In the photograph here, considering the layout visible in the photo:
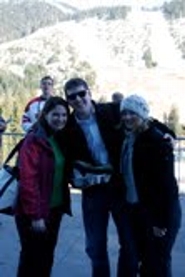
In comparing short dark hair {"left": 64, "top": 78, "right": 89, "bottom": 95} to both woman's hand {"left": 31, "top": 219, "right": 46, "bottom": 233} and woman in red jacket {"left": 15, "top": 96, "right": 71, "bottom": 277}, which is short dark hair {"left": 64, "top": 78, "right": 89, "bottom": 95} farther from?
woman's hand {"left": 31, "top": 219, "right": 46, "bottom": 233}

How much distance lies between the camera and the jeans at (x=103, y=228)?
3906 millimetres

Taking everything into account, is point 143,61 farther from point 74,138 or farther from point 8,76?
point 74,138

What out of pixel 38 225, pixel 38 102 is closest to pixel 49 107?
pixel 38 225

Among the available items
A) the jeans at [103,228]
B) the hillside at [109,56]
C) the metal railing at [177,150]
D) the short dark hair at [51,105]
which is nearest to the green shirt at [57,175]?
the short dark hair at [51,105]

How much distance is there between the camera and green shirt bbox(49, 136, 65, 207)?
3.77 meters

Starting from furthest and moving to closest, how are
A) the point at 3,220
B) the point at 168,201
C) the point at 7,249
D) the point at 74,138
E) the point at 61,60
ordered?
1. the point at 61,60
2. the point at 3,220
3. the point at 7,249
4. the point at 74,138
5. the point at 168,201

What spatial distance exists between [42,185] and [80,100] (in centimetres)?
55

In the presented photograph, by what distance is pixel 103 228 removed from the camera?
4.03 m

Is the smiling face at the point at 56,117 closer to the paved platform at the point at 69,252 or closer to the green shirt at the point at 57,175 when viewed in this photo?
the green shirt at the point at 57,175

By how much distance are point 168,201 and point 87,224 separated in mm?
635

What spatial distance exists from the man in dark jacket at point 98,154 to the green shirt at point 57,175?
0.43ft

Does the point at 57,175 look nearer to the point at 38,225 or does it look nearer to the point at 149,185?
the point at 38,225

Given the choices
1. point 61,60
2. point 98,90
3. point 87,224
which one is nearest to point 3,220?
point 87,224

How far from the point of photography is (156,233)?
373cm
